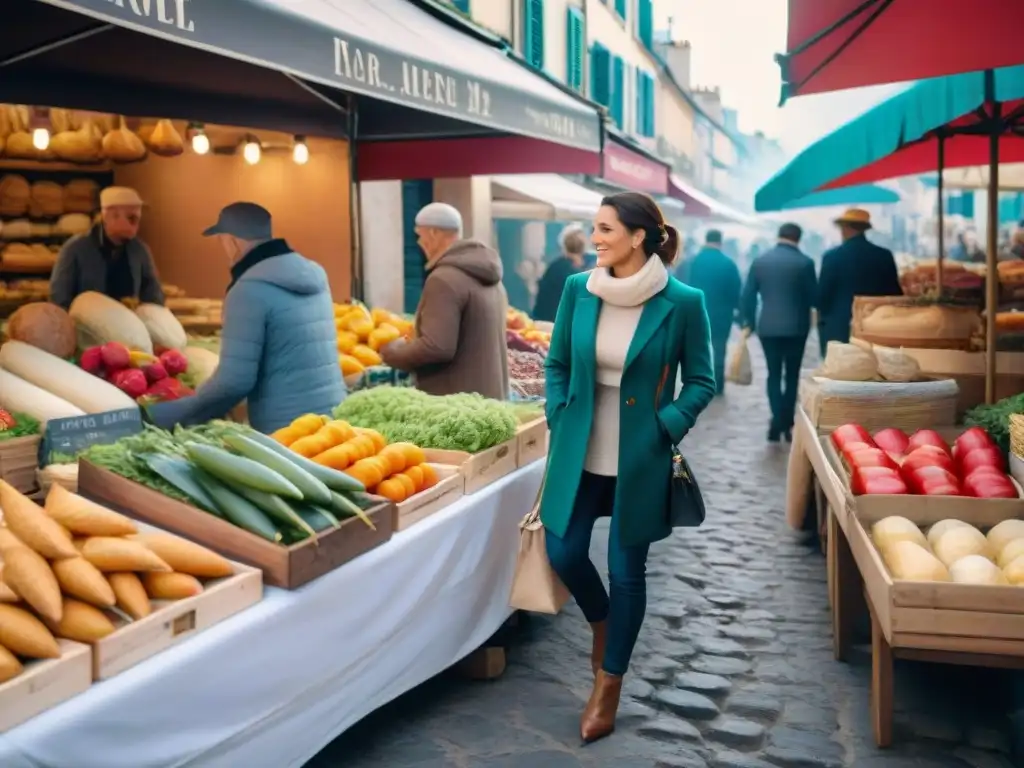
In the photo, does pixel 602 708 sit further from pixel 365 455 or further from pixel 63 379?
pixel 63 379

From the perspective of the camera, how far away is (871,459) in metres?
5.22

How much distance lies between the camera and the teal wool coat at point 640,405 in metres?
4.21

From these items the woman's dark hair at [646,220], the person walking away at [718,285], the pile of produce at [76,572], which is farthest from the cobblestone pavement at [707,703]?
the person walking away at [718,285]

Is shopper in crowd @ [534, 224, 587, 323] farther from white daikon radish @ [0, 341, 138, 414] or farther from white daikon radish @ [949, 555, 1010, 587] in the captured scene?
white daikon radish @ [949, 555, 1010, 587]

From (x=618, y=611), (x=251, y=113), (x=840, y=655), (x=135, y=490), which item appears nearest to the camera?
(x=135, y=490)

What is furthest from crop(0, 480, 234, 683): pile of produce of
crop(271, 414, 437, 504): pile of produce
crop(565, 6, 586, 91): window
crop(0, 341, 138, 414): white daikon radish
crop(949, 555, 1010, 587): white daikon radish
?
crop(565, 6, 586, 91): window

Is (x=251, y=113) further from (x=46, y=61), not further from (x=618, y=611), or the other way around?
(x=618, y=611)

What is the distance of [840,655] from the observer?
16.9ft

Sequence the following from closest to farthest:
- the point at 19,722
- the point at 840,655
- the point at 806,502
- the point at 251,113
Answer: the point at 19,722 < the point at 840,655 < the point at 806,502 < the point at 251,113

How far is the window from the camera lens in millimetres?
18797

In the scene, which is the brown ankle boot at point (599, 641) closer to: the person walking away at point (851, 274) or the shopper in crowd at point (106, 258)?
the shopper in crowd at point (106, 258)

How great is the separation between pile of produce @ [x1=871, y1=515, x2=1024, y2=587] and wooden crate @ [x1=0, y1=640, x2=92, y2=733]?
2634 mm

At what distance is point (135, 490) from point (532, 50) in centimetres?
1420

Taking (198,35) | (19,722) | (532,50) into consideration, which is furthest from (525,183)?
(19,722)
